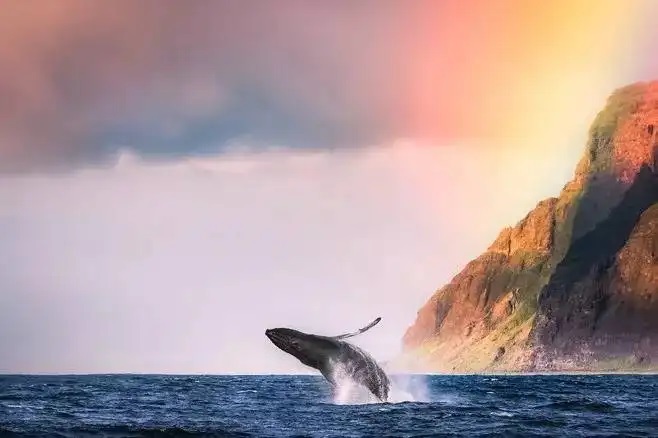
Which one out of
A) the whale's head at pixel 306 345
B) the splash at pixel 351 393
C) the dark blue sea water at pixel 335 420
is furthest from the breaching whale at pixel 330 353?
the dark blue sea water at pixel 335 420

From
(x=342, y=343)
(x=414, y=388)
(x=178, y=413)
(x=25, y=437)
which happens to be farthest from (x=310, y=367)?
(x=414, y=388)

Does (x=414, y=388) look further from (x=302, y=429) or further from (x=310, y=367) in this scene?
(x=302, y=429)

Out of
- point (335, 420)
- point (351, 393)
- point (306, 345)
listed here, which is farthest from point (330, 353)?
point (351, 393)

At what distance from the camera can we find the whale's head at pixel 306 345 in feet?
143

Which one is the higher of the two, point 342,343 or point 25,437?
point 342,343

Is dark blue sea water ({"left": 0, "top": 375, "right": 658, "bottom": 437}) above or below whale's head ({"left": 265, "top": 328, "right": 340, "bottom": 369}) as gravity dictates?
below

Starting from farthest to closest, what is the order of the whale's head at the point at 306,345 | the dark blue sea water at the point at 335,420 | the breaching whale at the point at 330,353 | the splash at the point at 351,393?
the splash at the point at 351,393
the breaching whale at the point at 330,353
the whale's head at the point at 306,345
the dark blue sea water at the point at 335,420

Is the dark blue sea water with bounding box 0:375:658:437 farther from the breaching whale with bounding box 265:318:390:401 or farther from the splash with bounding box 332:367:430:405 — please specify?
the breaching whale with bounding box 265:318:390:401

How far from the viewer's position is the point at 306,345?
44.4 m

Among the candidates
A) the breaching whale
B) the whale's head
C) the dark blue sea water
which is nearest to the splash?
the breaching whale

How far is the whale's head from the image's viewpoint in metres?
43.7

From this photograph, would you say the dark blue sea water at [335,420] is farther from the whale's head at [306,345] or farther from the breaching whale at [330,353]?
the whale's head at [306,345]

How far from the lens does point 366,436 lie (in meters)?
35.7

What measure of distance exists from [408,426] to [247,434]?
7.81 m
